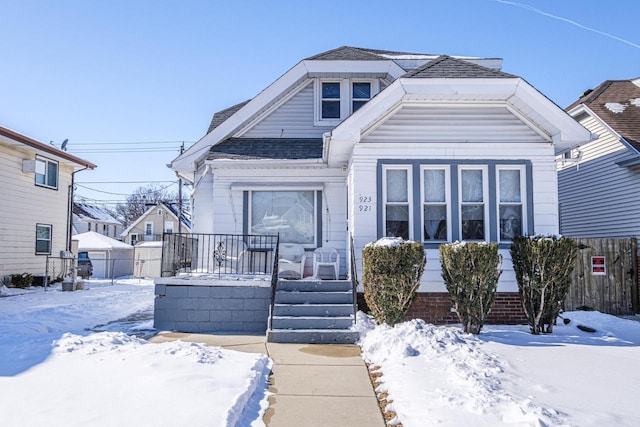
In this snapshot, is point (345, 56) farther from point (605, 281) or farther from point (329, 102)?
point (605, 281)

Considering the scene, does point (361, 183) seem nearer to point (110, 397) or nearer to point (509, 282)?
point (509, 282)

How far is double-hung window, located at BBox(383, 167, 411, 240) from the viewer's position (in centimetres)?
886

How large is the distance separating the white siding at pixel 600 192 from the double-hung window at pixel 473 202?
21.4 feet

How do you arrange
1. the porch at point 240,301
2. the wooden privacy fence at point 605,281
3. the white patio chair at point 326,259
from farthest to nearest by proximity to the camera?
the wooden privacy fence at point 605,281
the white patio chair at point 326,259
the porch at point 240,301

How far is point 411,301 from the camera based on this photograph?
7.46m

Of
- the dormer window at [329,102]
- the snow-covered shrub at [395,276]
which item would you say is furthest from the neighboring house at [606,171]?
the snow-covered shrub at [395,276]

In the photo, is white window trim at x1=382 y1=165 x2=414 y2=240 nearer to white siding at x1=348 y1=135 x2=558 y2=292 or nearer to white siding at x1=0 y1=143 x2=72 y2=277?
white siding at x1=348 y1=135 x2=558 y2=292

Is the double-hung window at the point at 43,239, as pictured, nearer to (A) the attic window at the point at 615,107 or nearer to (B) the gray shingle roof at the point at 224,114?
(B) the gray shingle roof at the point at 224,114

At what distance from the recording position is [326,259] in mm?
10516

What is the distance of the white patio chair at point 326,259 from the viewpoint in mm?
10047

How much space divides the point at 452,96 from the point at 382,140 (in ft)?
4.90

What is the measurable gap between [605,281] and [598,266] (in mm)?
360

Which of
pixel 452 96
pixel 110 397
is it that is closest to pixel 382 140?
pixel 452 96

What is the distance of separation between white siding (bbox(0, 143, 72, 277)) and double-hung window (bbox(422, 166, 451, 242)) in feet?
45.8
